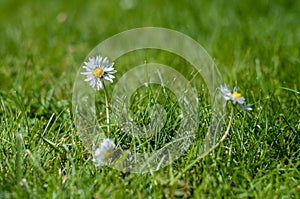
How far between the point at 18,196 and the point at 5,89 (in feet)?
4.15

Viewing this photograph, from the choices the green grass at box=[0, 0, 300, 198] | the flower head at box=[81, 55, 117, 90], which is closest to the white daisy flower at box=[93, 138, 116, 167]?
the green grass at box=[0, 0, 300, 198]

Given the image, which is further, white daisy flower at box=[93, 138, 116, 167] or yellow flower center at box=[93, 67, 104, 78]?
yellow flower center at box=[93, 67, 104, 78]

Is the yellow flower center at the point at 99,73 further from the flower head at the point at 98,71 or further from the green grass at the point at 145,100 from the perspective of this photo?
the green grass at the point at 145,100

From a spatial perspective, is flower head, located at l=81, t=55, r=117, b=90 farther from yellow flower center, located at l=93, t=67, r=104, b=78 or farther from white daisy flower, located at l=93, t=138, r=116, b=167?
white daisy flower, located at l=93, t=138, r=116, b=167

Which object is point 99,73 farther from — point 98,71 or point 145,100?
point 145,100

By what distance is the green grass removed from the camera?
5.25 feet

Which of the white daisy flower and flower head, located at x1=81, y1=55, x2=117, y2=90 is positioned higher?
flower head, located at x1=81, y1=55, x2=117, y2=90

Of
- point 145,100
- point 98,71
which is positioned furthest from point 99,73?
point 145,100

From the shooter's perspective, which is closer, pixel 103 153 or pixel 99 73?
pixel 103 153

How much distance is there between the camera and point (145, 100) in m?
2.19

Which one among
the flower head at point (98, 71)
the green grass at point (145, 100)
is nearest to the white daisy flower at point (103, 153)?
the green grass at point (145, 100)

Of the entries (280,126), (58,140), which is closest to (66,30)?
(58,140)

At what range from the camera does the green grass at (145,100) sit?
160cm

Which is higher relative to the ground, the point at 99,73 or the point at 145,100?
the point at 145,100
